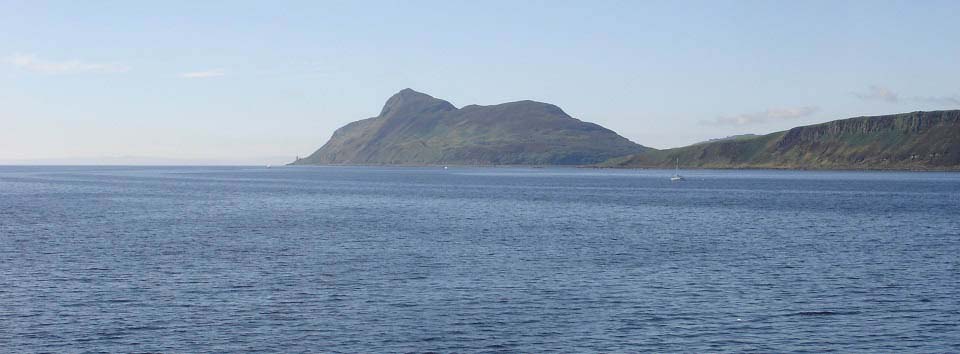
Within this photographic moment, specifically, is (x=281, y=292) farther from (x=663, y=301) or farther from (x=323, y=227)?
(x=323, y=227)

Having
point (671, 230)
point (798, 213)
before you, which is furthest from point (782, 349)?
point (798, 213)

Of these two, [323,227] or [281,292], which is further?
[323,227]

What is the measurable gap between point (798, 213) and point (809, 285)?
70.9 meters

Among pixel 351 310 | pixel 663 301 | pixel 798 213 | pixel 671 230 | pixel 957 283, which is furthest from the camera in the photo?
pixel 798 213

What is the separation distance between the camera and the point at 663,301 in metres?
46.5

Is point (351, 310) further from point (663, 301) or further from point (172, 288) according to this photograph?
point (663, 301)

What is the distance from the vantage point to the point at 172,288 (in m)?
49.6

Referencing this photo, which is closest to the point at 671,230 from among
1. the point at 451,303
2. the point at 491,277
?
the point at 491,277

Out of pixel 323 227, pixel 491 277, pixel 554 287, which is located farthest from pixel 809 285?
pixel 323 227

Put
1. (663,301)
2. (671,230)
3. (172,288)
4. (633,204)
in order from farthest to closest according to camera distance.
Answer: (633,204), (671,230), (172,288), (663,301)

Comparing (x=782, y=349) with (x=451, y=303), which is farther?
(x=451, y=303)

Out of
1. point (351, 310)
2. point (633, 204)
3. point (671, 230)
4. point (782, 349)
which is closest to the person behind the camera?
point (782, 349)

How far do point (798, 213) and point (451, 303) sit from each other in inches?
3346

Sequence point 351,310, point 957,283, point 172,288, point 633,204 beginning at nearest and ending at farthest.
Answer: point 351,310, point 172,288, point 957,283, point 633,204
